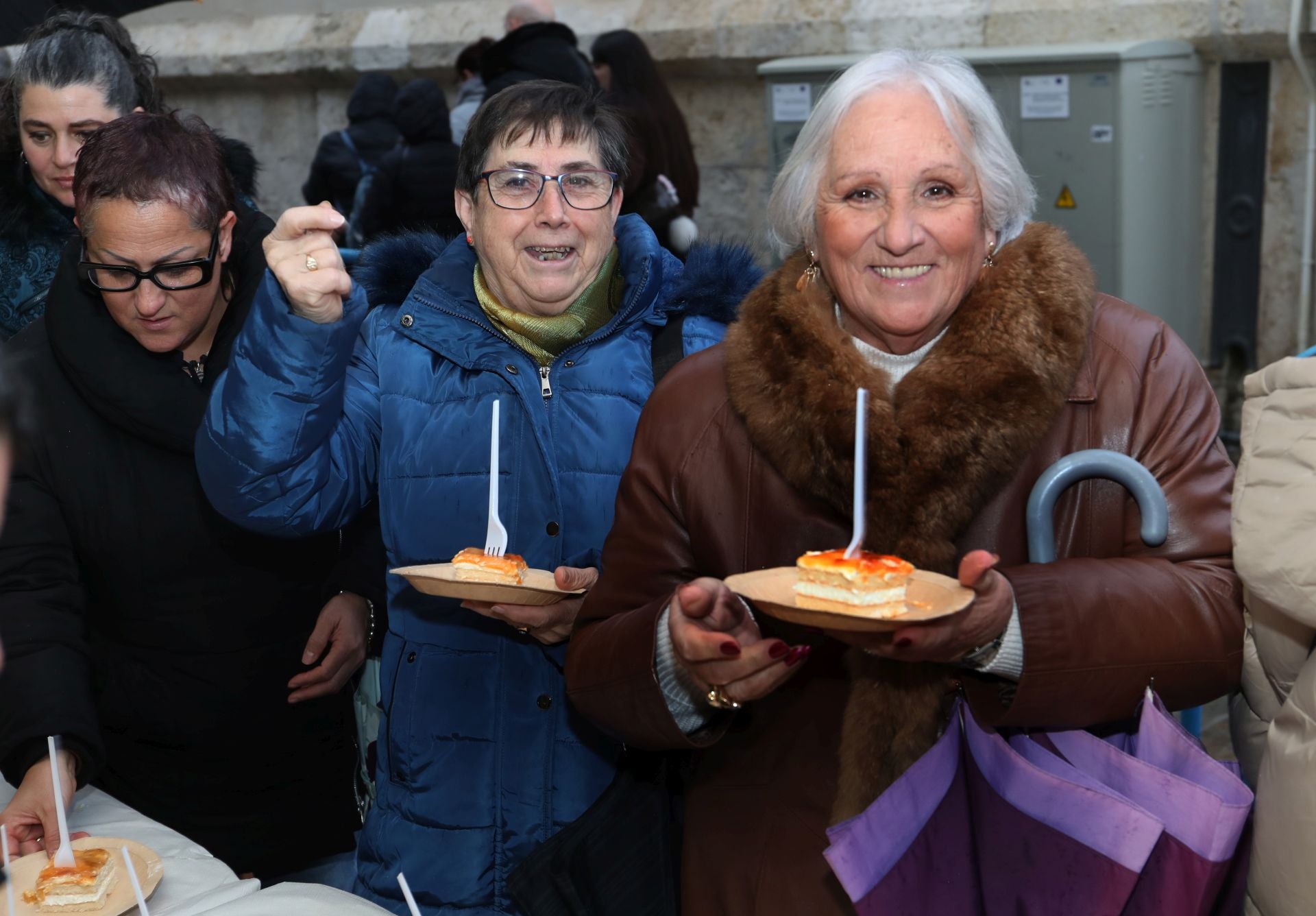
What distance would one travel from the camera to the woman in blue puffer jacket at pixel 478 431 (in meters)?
2.46

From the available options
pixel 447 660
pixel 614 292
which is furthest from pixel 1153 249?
pixel 447 660

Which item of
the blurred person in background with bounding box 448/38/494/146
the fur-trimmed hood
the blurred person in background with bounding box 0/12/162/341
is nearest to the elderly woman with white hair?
the fur-trimmed hood

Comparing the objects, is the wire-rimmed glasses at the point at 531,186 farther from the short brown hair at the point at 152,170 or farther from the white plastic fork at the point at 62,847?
the white plastic fork at the point at 62,847

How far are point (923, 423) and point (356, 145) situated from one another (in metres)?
6.27

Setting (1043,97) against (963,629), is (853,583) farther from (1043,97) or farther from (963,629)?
(1043,97)

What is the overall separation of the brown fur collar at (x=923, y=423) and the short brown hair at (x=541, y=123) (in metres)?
0.79

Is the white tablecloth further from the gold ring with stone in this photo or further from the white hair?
the white hair

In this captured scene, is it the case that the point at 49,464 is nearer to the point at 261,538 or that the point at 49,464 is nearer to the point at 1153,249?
the point at 261,538

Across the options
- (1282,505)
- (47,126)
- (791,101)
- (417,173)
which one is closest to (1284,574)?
(1282,505)

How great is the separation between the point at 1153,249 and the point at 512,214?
4.55 metres

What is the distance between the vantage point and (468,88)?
7.23 m

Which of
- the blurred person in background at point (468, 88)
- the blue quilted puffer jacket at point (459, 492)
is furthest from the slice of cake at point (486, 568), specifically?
the blurred person in background at point (468, 88)

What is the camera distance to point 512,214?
2697mm

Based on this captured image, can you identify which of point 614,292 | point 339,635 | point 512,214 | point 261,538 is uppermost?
point 512,214
